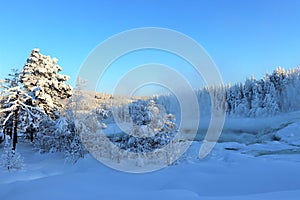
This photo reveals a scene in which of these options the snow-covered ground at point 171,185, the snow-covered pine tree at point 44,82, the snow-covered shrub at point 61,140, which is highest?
the snow-covered pine tree at point 44,82

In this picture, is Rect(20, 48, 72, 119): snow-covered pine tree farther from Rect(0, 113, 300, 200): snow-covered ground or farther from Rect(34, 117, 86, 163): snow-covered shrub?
Rect(0, 113, 300, 200): snow-covered ground

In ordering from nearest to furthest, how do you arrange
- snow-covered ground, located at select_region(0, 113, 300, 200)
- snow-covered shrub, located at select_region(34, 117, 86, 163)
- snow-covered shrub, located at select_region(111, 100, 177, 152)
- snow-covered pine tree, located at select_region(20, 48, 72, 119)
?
snow-covered ground, located at select_region(0, 113, 300, 200), snow-covered shrub, located at select_region(111, 100, 177, 152), snow-covered shrub, located at select_region(34, 117, 86, 163), snow-covered pine tree, located at select_region(20, 48, 72, 119)

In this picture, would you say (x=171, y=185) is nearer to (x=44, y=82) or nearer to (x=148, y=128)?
(x=148, y=128)

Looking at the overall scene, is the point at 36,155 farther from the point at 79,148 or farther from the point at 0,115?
the point at 79,148

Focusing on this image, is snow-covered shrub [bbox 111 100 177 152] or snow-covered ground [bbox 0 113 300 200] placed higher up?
snow-covered shrub [bbox 111 100 177 152]

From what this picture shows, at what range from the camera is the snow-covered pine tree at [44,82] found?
16.1 metres

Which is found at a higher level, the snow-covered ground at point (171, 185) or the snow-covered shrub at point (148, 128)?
the snow-covered shrub at point (148, 128)

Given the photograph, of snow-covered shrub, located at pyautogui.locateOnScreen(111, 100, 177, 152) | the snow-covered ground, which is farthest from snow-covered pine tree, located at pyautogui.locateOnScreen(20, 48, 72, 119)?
the snow-covered ground

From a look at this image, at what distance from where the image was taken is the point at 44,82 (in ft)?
56.4

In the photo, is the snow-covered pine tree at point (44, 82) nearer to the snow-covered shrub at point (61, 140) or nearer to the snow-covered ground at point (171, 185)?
the snow-covered shrub at point (61, 140)

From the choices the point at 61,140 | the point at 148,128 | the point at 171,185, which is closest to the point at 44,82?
the point at 61,140

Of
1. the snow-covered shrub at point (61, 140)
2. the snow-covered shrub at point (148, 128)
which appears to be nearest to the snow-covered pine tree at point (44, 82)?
the snow-covered shrub at point (61, 140)

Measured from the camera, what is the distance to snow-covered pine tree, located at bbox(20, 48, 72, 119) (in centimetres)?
1615

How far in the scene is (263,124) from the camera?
15180 millimetres
